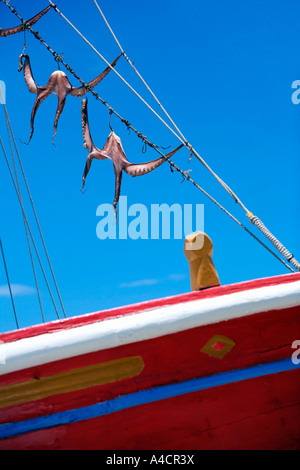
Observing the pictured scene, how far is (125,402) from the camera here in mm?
2164

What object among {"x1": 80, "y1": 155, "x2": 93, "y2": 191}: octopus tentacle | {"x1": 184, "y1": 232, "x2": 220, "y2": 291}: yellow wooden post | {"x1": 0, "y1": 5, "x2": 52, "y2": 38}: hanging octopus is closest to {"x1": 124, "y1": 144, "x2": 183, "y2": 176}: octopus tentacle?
{"x1": 80, "y1": 155, "x2": 93, "y2": 191}: octopus tentacle

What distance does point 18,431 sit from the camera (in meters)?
2.15

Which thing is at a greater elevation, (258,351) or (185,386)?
(258,351)

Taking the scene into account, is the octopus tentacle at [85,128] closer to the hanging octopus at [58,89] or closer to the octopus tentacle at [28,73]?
the hanging octopus at [58,89]

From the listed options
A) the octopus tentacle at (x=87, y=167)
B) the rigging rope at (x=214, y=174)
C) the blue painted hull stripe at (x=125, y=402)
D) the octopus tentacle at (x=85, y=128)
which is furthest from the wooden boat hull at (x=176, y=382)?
the octopus tentacle at (x=85, y=128)

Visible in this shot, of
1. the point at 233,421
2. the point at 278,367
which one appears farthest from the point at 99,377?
the point at 278,367

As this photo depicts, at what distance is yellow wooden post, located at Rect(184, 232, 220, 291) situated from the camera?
Answer: 2.40 meters

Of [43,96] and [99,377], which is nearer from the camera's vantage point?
[99,377]

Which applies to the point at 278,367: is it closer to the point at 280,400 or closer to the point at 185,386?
the point at 280,400

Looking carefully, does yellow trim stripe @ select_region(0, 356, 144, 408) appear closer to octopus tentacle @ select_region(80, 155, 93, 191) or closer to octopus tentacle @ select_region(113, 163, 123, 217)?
octopus tentacle @ select_region(113, 163, 123, 217)

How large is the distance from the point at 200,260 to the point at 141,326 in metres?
0.64

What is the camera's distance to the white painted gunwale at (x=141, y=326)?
205cm
